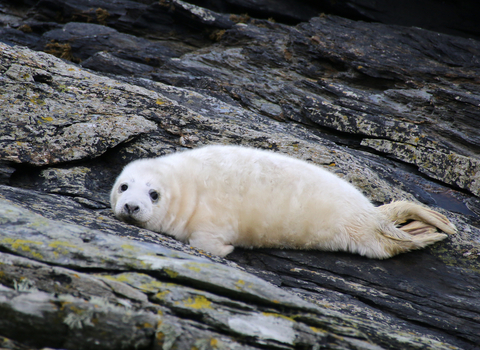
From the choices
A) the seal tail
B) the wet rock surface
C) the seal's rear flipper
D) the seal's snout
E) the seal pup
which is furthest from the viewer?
the seal's rear flipper

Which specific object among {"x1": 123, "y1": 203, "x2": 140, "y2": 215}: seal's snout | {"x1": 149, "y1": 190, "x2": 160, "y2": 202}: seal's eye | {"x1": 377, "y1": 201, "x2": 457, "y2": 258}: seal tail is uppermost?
{"x1": 377, "y1": 201, "x2": 457, "y2": 258}: seal tail

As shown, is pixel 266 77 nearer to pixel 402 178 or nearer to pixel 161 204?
pixel 402 178

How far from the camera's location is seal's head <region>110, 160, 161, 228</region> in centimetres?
427

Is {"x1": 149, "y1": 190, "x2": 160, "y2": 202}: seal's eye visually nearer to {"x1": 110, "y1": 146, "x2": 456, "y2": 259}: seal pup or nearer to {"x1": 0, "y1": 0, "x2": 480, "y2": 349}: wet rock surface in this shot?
{"x1": 110, "y1": 146, "x2": 456, "y2": 259}: seal pup

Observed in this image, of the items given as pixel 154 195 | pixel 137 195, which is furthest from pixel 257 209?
pixel 137 195

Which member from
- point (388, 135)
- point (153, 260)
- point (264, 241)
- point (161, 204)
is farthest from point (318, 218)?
point (388, 135)

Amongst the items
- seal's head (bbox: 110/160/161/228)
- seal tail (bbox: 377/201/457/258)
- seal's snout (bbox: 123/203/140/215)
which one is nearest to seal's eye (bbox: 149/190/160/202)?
seal's head (bbox: 110/160/161/228)

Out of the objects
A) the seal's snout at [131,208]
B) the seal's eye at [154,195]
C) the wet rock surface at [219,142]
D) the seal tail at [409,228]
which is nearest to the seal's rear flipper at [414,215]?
the seal tail at [409,228]

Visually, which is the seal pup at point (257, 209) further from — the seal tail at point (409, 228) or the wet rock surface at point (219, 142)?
the wet rock surface at point (219, 142)

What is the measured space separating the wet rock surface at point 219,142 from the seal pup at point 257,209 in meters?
0.22

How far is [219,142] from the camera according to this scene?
19.6ft

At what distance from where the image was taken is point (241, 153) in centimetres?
480

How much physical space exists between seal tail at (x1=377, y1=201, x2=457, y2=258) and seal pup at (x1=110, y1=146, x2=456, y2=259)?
0.01 metres

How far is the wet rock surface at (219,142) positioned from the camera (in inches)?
97.4
